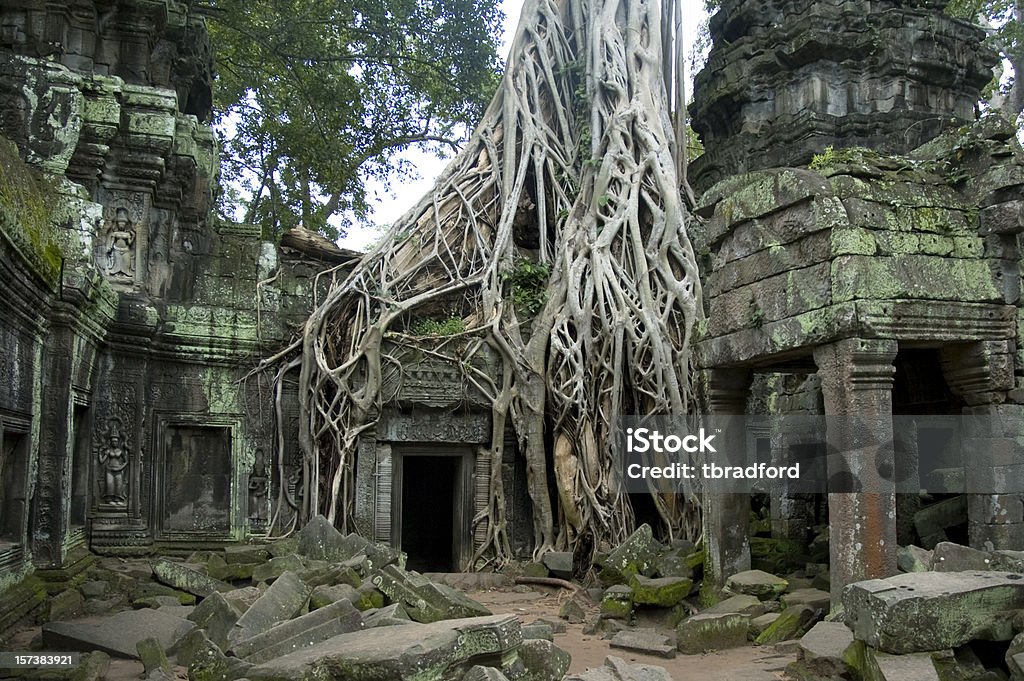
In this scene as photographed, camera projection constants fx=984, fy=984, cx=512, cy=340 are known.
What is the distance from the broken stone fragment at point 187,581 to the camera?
6.83 m

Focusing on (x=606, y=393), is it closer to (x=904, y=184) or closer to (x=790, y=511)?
(x=790, y=511)

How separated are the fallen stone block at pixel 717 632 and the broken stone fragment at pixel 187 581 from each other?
10.7ft

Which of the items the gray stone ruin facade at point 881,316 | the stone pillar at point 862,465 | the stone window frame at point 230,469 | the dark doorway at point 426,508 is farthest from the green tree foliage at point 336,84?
the stone pillar at point 862,465

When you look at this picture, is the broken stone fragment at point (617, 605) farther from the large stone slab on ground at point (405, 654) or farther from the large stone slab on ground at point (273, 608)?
the large stone slab on ground at point (405, 654)

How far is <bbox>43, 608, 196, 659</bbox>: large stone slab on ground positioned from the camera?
518 cm

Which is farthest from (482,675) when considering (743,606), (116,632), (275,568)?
(275,568)

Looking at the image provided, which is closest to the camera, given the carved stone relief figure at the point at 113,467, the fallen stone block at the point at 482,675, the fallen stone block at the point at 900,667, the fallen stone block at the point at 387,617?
the fallen stone block at the point at 482,675

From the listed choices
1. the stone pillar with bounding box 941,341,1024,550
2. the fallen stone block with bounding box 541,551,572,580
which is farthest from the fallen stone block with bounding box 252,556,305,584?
the stone pillar with bounding box 941,341,1024,550

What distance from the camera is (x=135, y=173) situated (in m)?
8.87

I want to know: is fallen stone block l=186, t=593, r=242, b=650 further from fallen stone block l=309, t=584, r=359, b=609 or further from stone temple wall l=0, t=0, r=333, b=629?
stone temple wall l=0, t=0, r=333, b=629

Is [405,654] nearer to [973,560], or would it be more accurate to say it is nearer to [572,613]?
[973,560]

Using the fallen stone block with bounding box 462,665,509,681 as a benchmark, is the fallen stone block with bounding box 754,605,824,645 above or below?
below

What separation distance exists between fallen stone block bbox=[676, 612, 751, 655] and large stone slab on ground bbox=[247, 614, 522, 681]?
156cm

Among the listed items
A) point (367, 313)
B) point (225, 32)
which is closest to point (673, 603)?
point (367, 313)
